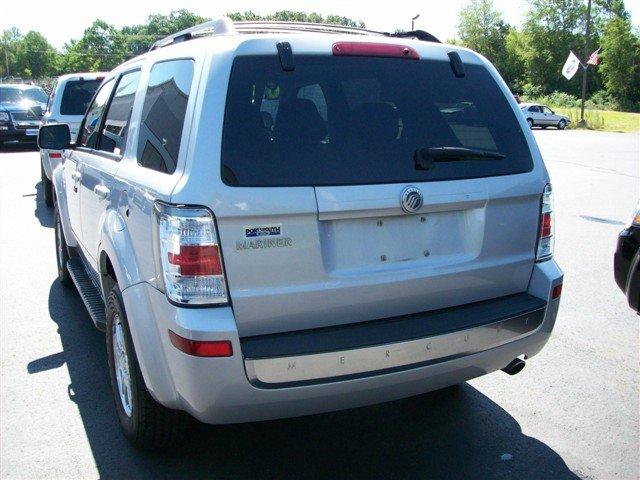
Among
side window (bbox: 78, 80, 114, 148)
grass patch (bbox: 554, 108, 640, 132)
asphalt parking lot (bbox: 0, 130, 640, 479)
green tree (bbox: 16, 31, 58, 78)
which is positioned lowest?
grass patch (bbox: 554, 108, 640, 132)

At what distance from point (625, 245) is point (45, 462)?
369cm

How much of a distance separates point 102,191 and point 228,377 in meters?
1.75

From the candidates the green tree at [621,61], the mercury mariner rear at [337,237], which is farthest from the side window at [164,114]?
the green tree at [621,61]

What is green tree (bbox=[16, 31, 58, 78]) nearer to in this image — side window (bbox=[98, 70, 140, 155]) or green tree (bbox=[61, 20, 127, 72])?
green tree (bbox=[61, 20, 127, 72])

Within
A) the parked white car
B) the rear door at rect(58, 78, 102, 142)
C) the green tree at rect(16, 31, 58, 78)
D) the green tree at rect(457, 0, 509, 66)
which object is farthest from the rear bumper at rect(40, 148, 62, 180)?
the green tree at rect(16, 31, 58, 78)

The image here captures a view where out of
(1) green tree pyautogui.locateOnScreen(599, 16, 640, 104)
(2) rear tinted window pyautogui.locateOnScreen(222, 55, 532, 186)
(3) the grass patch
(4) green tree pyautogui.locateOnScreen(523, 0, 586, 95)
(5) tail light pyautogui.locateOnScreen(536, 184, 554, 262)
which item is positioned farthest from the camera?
(4) green tree pyautogui.locateOnScreen(523, 0, 586, 95)

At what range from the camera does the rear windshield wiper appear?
2.98 metres

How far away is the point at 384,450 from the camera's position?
3.44 metres

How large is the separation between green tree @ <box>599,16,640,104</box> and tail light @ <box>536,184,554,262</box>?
243ft

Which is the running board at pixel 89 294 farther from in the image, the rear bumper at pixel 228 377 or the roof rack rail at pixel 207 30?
the roof rack rail at pixel 207 30

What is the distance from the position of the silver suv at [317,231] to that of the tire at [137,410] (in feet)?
0.05

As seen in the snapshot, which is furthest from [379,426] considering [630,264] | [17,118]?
[17,118]

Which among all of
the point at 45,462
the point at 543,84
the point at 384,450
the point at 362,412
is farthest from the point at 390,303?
the point at 543,84

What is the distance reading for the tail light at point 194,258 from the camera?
2.61m
